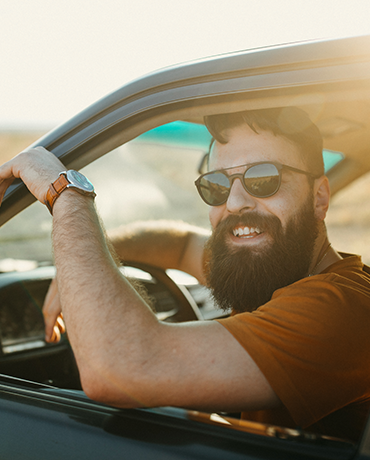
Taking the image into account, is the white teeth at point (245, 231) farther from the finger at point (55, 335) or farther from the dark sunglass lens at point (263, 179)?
the finger at point (55, 335)

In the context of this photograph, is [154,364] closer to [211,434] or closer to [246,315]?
[211,434]

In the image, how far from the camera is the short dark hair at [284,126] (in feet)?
5.99

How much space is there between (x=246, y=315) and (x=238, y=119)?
2.99ft

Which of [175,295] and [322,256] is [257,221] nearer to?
[322,256]

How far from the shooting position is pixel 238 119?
1889 millimetres

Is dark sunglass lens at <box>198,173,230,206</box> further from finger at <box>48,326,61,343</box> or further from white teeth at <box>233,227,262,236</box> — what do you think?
finger at <box>48,326,61,343</box>

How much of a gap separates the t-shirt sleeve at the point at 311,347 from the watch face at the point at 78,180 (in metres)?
0.69

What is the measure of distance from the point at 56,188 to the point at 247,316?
0.78m

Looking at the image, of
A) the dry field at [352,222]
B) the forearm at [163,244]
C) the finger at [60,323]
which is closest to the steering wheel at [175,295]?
the forearm at [163,244]

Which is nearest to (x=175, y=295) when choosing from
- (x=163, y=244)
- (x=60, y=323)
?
(x=163, y=244)

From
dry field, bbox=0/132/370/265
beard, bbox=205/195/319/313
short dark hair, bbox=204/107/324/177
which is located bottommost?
beard, bbox=205/195/319/313

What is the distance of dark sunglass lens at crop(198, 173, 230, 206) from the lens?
1.89 meters

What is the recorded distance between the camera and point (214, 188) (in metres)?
1.94

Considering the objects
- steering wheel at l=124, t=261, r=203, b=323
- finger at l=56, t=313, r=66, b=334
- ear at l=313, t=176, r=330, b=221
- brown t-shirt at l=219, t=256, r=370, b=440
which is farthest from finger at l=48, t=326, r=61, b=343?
ear at l=313, t=176, r=330, b=221
